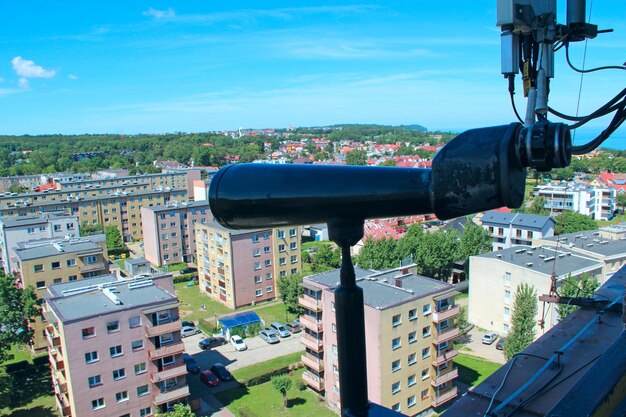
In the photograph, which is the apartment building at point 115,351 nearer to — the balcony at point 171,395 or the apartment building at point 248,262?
the balcony at point 171,395

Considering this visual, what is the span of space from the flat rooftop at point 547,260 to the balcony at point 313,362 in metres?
6.90

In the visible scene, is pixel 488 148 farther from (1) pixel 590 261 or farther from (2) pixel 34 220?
(2) pixel 34 220

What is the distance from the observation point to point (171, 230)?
23.3m

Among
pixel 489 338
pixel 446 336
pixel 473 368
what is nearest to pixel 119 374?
pixel 446 336

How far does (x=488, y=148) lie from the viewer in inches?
30.6

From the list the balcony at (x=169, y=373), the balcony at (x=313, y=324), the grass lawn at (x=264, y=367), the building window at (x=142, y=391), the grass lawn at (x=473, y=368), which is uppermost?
the balcony at (x=313, y=324)

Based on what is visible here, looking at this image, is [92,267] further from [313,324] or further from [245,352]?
[313,324]

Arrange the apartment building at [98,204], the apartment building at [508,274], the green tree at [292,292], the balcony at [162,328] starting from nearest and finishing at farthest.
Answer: the balcony at [162,328]
the apartment building at [508,274]
the green tree at [292,292]
the apartment building at [98,204]

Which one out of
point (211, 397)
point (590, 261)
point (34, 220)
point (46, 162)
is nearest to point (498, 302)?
point (590, 261)

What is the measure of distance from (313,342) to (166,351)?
3.31 meters

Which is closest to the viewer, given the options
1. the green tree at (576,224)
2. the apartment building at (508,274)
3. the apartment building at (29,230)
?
the apartment building at (508,274)

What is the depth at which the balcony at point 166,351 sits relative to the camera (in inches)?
398

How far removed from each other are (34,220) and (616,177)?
39.4 metres

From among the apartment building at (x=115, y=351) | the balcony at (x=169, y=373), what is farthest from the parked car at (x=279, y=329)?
the balcony at (x=169, y=373)
